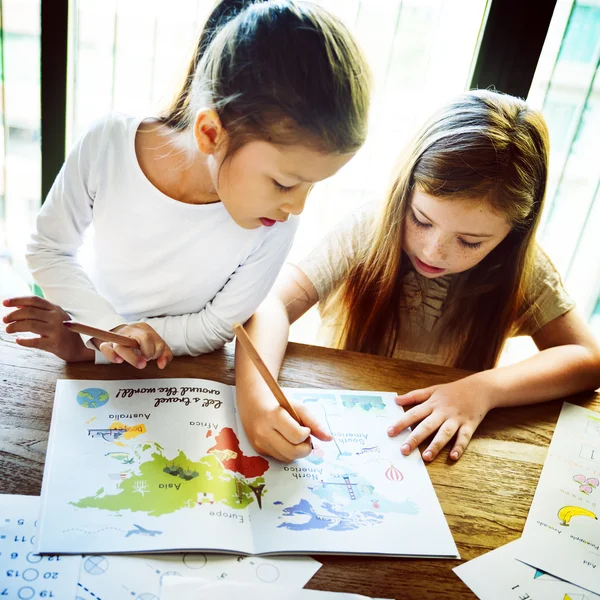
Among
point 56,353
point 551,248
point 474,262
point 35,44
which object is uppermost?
point 35,44

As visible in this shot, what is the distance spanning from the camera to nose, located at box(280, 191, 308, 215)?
2.41 ft

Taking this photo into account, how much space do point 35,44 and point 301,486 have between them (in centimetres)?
148

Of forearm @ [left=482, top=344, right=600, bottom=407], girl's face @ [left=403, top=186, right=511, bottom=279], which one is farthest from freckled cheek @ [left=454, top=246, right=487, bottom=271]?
forearm @ [left=482, top=344, right=600, bottom=407]

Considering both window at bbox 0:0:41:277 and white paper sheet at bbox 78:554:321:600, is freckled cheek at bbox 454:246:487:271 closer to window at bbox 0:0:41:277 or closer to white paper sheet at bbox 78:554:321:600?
white paper sheet at bbox 78:554:321:600

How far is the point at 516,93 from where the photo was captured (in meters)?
1.40

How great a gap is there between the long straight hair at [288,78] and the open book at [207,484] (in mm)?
351

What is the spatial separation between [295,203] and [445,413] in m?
0.35

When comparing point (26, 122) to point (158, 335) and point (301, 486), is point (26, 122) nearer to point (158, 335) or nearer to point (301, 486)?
point (158, 335)

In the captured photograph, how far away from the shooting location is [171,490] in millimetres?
593

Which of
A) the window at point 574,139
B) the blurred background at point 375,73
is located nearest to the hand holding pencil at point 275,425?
the blurred background at point 375,73

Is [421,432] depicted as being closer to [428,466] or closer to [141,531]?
[428,466]

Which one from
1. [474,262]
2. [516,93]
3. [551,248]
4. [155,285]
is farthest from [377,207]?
[551,248]

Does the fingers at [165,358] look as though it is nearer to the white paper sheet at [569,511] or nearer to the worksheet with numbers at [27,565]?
the worksheet with numbers at [27,565]

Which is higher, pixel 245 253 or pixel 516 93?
pixel 516 93
